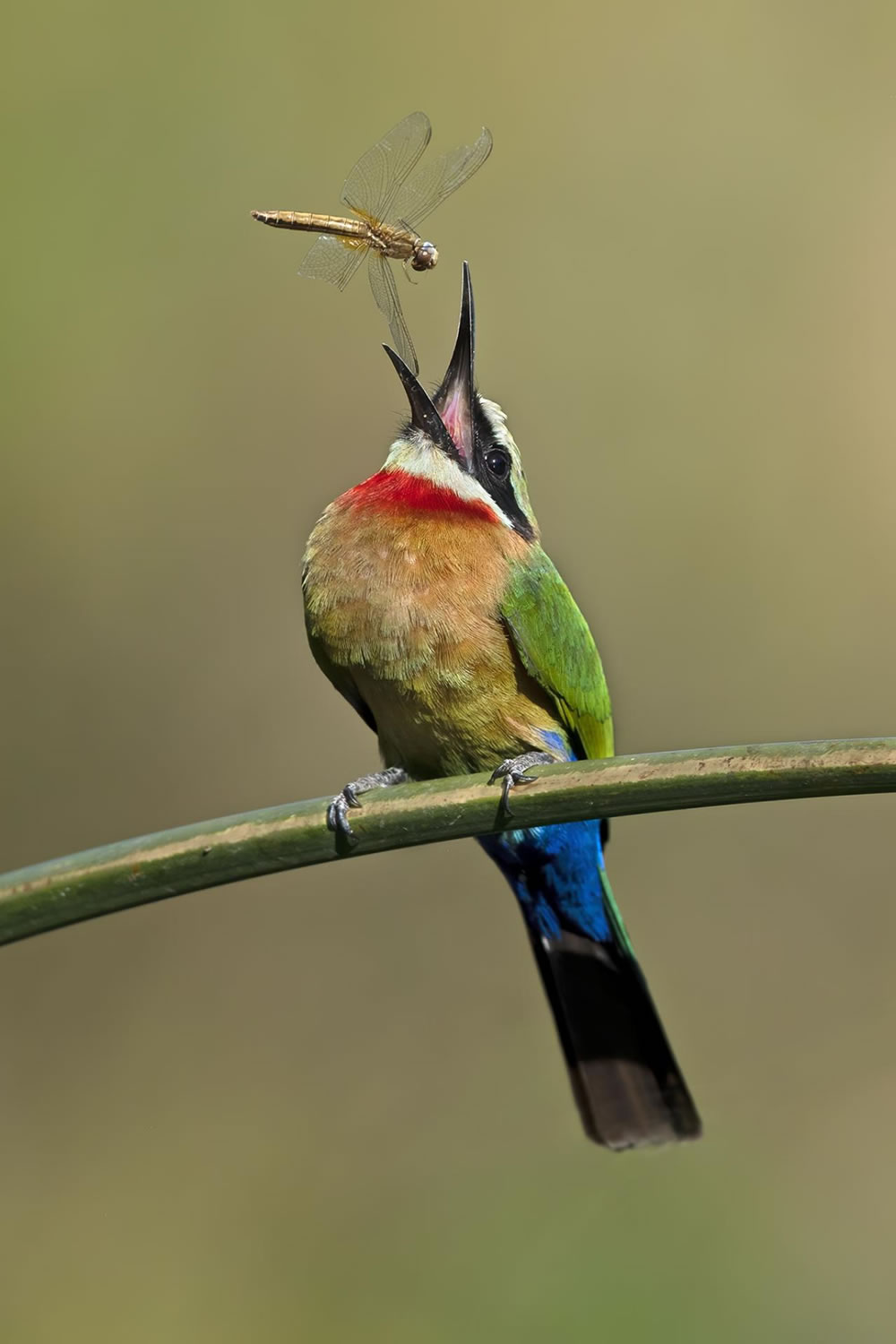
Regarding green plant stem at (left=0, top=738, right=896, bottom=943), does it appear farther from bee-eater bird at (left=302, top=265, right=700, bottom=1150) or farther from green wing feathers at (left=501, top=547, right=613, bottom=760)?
green wing feathers at (left=501, top=547, right=613, bottom=760)

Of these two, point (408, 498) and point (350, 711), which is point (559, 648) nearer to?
point (408, 498)

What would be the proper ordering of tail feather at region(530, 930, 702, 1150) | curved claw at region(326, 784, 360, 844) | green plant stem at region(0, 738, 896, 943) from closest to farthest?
1. green plant stem at region(0, 738, 896, 943)
2. curved claw at region(326, 784, 360, 844)
3. tail feather at region(530, 930, 702, 1150)

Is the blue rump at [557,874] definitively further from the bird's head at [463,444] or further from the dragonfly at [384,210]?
the dragonfly at [384,210]

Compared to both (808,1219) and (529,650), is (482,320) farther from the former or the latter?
(808,1219)

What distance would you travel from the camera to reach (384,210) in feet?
7.54

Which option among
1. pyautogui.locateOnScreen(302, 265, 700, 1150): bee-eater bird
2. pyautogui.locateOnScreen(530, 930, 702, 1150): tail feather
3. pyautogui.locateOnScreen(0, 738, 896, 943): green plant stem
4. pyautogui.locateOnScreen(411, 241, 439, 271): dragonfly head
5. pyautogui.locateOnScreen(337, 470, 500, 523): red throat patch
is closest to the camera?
pyautogui.locateOnScreen(0, 738, 896, 943): green plant stem

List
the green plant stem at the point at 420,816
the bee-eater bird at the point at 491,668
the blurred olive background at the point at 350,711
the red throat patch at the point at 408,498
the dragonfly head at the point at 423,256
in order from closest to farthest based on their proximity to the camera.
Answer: the green plant stem at the point at 420,816 → the bee-eater bird at the point at 491,668 → the red throat patch at the point at 408,498 → the dragonfly head at the point at 423,256 → the blurred olive background at the point at 350,711

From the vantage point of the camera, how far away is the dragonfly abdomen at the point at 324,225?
7.01 feet

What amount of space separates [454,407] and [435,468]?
0.13m

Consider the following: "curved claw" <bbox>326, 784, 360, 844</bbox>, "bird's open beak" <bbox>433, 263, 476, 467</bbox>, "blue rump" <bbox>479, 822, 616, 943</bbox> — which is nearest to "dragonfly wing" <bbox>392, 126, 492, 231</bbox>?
"bird's open beak" <bbox>433, 263, 476, 467</bbox>

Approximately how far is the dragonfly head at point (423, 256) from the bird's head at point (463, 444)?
0.16 metres

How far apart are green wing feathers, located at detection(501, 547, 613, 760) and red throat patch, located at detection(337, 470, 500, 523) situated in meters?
0.12

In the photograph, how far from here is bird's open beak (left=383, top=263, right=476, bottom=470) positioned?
2.20 metres

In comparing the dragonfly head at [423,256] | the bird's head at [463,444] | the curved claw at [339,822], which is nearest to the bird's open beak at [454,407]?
the bird's head at [463,444]
